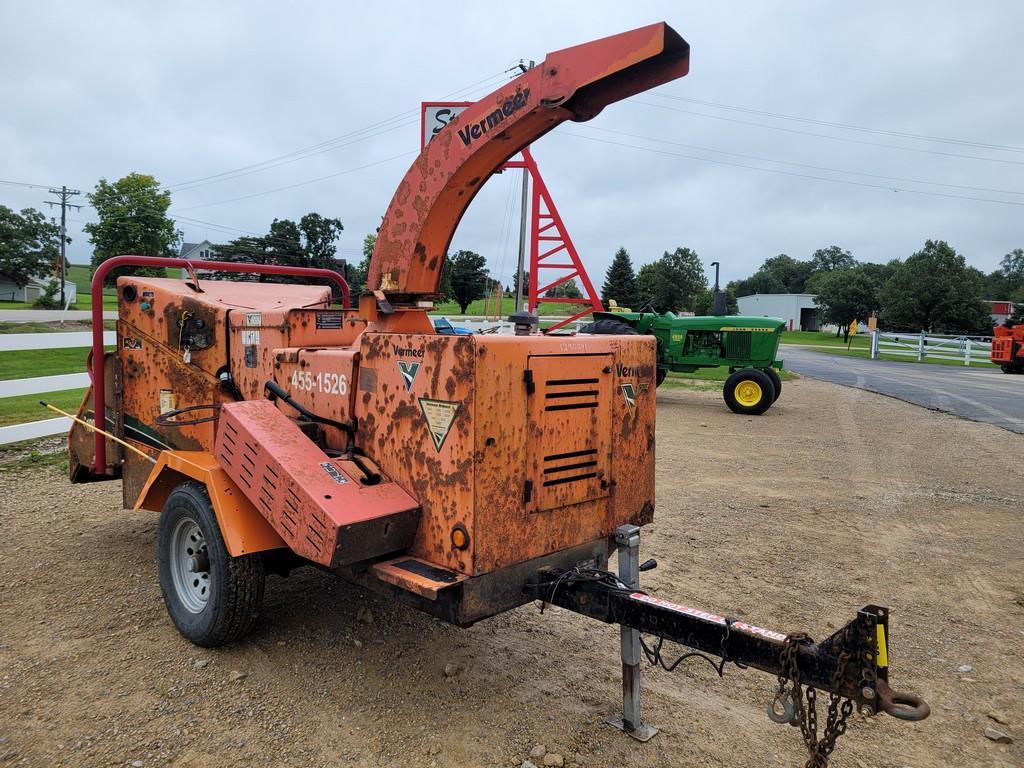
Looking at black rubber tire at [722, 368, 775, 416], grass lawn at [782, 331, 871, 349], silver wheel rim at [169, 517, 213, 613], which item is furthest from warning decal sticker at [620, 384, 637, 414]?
grass lawn at [782, 331, 871, 349]

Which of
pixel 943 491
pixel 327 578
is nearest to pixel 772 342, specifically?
pixel 943 491

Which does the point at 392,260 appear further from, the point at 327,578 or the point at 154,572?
the point at 154,572

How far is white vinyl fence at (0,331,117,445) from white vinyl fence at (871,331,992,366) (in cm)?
2845

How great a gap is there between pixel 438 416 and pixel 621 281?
61.8 metres

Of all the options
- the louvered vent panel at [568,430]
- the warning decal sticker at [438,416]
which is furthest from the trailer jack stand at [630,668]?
the warning decal sticker at [438,416]

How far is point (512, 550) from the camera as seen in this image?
309 centimetres

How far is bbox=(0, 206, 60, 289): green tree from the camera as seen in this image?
63156 millimetres

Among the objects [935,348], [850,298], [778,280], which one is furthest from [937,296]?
[778,280]

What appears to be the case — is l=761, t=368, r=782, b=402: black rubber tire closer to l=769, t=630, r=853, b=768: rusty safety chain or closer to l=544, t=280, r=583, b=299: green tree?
l=544, t=280, r=583, b=299: green tree

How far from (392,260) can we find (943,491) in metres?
6.66

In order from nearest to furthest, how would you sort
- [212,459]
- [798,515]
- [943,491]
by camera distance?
[212,459], [798,515], [943,491]

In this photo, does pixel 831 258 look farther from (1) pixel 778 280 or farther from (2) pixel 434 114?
(2) pixel 434 114

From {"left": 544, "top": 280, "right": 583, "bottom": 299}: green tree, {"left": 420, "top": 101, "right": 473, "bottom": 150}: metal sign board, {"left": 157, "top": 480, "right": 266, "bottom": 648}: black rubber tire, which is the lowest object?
{"left": 157, "top": 480, "right": 266, "bottom": 648}: black rubber tire

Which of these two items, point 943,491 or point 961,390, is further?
point 961,390
